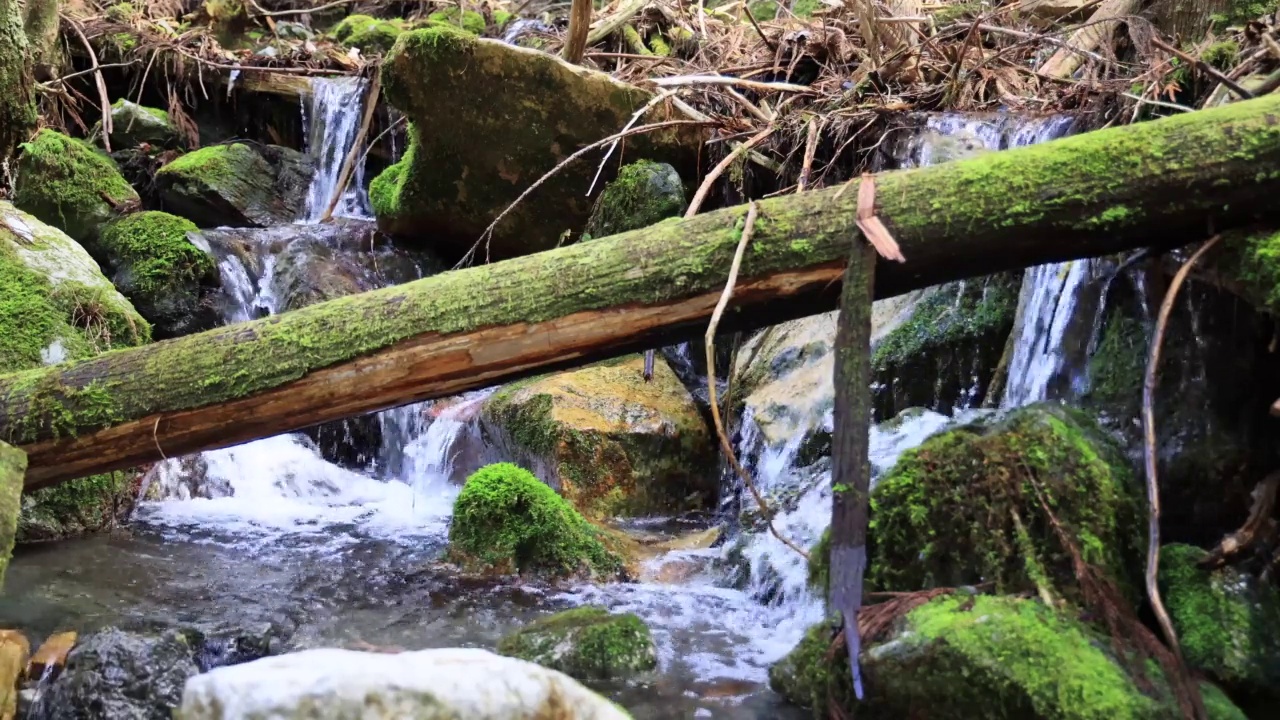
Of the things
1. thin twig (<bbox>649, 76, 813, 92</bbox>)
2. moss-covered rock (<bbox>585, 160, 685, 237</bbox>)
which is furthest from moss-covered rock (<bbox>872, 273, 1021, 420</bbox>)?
moss-covered rock (<bbox>585, 160, 685, 237</bbox>)

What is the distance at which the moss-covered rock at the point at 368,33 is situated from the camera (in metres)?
13.7

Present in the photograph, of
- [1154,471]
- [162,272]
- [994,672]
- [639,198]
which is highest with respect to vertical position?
[639,198]

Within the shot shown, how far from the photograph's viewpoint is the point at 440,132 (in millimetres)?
8297

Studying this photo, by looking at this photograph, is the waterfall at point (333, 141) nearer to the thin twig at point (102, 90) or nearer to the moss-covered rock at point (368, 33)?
the moss-covered rock at point (368, 33)

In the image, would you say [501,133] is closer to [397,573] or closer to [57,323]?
[57,323]

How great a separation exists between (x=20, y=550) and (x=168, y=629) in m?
2.32

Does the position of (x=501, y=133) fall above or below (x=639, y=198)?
above

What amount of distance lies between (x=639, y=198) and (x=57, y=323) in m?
4.40

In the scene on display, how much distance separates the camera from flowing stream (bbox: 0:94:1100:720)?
4.16 metres

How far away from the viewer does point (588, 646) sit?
3838 mm

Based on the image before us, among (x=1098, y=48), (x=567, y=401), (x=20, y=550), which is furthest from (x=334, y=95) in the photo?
(x=1098, y=48)

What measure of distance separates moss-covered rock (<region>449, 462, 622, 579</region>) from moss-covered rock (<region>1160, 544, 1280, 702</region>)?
9.85 ft

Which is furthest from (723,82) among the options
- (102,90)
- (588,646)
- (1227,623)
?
(102,90)

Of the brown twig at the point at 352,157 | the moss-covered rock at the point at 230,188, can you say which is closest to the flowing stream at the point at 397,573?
the brown twig at the point at 352,157
